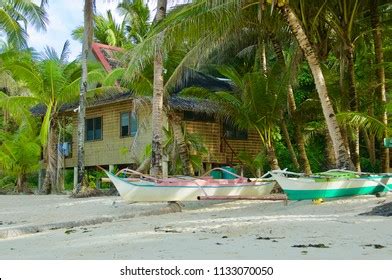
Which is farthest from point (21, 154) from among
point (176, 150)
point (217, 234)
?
point (217, 234)

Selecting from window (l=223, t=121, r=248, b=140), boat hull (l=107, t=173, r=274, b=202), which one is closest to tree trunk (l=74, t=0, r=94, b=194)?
window (l=223, t=121, r=248, b=140)

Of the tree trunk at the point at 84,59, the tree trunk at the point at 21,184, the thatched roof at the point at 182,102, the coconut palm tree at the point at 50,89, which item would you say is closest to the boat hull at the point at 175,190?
the thatched roof at the point at 182,102

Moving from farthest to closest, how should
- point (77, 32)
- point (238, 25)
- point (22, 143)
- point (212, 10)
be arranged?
1. point (77, 32)
2. point (22, 143)
3. point (238, 25)
4. point (212, 10)

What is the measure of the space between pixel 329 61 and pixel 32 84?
41.5 feet

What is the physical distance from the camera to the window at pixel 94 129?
2598cm

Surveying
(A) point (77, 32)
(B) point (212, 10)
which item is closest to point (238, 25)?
(B) point (212, 10)

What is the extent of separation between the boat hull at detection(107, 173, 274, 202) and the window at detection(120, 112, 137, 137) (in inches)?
394

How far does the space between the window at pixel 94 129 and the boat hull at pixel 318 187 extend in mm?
14356

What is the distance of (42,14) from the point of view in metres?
24.7

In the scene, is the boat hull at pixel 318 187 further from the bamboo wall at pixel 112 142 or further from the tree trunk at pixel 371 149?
the bamboo wall at pixel 112 142

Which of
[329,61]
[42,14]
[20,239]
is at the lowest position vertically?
[20,239]

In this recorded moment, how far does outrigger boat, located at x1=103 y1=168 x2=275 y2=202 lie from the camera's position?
525 inches

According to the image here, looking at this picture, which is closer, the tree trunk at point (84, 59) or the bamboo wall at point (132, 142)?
the tree trunk at point (84, 59)

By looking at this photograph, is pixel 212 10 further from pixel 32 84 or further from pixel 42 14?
pixel 42 14
